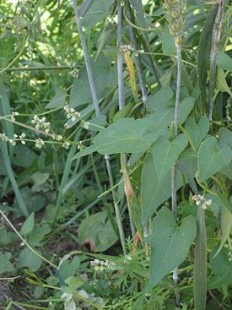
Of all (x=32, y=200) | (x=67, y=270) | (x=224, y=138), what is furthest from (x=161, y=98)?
(x=32, y=200)

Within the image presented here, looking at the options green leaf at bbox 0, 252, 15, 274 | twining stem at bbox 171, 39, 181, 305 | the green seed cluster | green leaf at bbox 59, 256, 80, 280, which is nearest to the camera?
the green seed cluster

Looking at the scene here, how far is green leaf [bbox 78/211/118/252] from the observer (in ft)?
6.98

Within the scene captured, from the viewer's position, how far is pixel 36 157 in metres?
2.43

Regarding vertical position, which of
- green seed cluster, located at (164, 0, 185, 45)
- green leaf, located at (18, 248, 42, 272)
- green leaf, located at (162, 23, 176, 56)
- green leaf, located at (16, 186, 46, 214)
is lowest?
green leaf, located at (16, 186, 46, 214)

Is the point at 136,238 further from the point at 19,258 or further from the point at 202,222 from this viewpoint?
the point at 19,258

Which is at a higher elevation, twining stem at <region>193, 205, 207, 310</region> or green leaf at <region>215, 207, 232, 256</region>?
green leaf at <region>215, 207, 232, 256</region>

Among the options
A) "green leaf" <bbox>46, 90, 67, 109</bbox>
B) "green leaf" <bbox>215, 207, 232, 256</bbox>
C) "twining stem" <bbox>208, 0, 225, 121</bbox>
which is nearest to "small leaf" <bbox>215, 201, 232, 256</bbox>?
"green leaf" <bbox>215, 207, 232, 256</bbox>

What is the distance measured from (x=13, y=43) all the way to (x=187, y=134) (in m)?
0.84

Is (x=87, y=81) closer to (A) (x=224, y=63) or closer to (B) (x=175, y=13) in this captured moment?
(A) (x=224, y=63)

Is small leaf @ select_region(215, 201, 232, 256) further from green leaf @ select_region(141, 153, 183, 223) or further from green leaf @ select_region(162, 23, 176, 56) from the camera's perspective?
green leaf @ select_region(162, 23, 176, 56)

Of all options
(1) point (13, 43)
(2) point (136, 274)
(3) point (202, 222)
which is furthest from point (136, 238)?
(1) point (13, 43)

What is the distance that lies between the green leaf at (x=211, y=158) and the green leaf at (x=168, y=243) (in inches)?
7.2

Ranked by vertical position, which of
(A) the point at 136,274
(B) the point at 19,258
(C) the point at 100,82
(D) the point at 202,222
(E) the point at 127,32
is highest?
(E) the point at 127,32

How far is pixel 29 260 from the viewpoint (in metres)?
2.01
